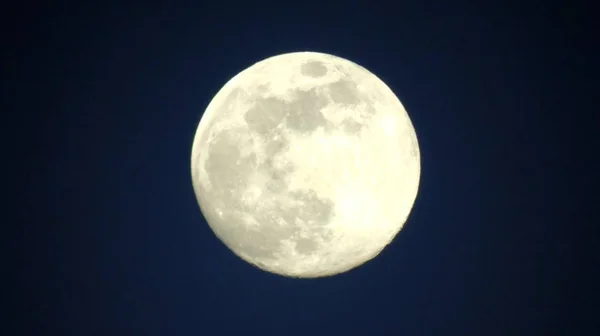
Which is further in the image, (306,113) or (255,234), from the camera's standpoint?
(255,234)

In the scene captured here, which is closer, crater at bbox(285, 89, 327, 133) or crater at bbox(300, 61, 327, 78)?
crater at bbox(285, 89, 327, 133)

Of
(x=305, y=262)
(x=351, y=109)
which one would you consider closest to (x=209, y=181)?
(x=305, y=262)

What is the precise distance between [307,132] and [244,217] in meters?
0.48

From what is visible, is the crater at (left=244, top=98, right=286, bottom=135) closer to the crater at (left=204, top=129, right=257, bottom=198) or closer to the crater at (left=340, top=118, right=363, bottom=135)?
the crater at (left=204, top=129, right=257, bottom=198)

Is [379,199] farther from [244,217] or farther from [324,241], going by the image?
[244,217]

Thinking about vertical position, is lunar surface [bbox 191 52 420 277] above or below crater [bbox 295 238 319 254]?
above

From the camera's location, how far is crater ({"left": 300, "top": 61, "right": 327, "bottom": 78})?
2.44 meters

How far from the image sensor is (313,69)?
247cm

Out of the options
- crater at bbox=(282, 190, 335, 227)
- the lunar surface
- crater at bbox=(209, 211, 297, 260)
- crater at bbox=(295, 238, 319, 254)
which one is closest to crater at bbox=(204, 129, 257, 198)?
the lunar surface

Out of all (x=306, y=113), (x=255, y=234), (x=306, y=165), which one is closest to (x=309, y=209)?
(x=306, y=165)

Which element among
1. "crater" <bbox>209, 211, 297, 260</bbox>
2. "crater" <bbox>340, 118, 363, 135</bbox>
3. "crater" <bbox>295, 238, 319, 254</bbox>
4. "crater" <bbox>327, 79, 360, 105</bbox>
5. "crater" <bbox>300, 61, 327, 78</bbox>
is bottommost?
"crater" <bbox>295, 238, 319, 254</bbox>

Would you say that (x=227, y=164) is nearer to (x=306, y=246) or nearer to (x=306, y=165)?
(x=306, y=165)

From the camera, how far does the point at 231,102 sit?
250 cm

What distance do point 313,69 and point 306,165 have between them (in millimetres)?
498
